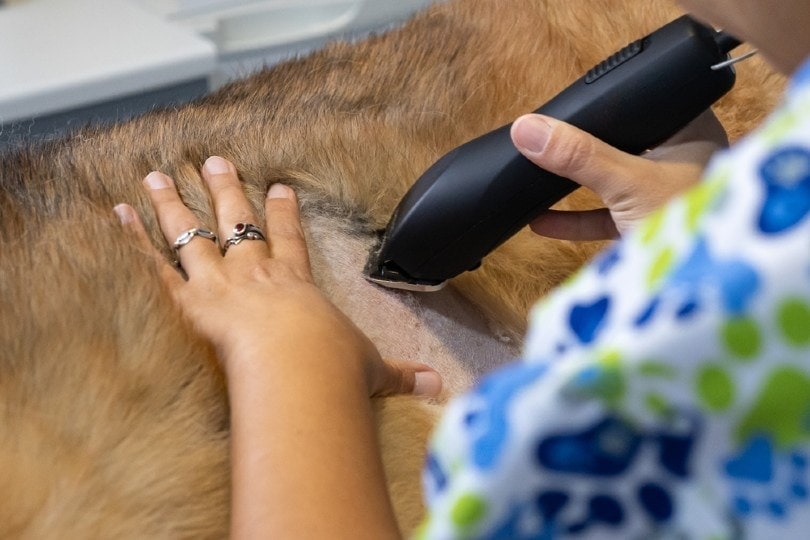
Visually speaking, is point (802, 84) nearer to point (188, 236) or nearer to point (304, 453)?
point (304, 453)

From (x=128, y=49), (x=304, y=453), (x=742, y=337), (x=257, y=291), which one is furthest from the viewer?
(x=128, y=49)

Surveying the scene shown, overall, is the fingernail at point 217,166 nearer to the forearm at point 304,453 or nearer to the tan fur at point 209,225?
the tan fur at point 209,225

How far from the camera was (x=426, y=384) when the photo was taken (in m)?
0.70

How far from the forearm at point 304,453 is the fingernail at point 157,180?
0.21 m

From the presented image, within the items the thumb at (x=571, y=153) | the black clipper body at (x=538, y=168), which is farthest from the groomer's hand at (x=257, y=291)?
the thumb at (x=571, y=153)

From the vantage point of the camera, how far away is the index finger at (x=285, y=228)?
2.31ft

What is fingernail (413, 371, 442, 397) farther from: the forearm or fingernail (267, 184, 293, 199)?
fingernail (267, 184, 293, 199)

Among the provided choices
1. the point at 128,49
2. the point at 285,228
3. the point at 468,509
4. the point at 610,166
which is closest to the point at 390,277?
the point at 285,228

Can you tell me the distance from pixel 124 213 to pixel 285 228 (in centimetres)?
14

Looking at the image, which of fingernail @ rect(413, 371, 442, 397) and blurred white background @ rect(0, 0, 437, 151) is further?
blurred white background @ rect(0, 0, 437, 151)

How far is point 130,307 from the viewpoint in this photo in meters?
0.59

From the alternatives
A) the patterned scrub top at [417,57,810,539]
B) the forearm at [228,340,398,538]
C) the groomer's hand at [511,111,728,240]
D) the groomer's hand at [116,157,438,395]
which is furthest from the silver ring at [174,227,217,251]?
the patterned scrub top at [417,57,810,539]

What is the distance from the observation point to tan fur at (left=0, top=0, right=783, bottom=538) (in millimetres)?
523

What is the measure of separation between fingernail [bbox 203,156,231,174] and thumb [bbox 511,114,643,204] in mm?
263
